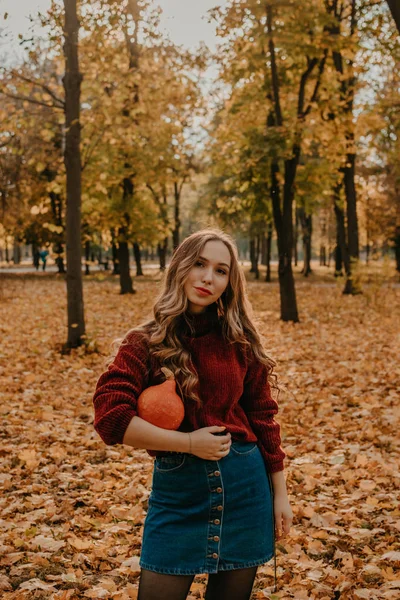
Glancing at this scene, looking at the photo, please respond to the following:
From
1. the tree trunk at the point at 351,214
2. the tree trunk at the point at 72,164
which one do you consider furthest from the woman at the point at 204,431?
the tree trunk at the point at 351,214

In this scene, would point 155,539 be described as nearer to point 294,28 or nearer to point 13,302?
point 294,28

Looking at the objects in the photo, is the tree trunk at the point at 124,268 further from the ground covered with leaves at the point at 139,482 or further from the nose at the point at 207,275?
the nose at the point at 207,275

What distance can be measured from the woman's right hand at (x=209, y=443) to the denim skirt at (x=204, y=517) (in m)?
0.07

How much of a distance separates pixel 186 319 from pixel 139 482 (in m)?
3.30

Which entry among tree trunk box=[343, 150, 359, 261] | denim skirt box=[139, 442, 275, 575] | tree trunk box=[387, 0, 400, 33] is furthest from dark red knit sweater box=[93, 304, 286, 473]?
tree trunk box=[343, 150, 359, 261]

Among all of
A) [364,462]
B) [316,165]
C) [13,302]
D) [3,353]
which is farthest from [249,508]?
[13,302]

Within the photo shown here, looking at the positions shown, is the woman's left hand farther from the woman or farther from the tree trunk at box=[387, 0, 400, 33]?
the tree trunk at box=[387, 0, 400, 33]

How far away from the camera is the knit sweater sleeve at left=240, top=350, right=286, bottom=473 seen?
7.64ft

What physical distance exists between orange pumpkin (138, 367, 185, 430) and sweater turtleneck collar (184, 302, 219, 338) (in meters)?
0.32

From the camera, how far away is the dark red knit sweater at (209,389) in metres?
2.01

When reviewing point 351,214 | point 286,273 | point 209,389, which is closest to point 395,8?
point 209,389

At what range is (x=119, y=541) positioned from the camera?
409 centimetres

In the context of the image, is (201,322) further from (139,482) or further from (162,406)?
(139,482)

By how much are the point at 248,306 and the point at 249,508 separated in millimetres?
834
